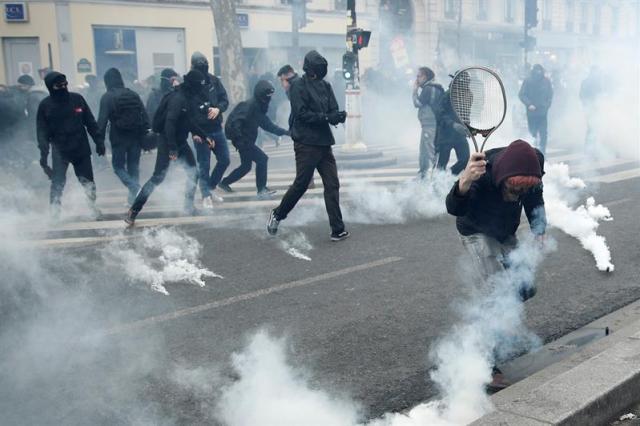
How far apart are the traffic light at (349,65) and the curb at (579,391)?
10.8 m

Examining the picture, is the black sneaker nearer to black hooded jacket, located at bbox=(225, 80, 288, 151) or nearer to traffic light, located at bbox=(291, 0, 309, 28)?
black hooded jacket, located at bbox=(225, 80, 288, 151)

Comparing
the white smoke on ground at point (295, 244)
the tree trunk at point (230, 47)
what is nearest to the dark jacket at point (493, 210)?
the white smoke on ground at point (295, 244)

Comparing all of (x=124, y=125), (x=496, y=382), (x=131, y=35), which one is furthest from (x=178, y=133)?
(x=131, y=35)

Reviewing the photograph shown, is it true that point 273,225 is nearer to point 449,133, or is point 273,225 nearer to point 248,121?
point 248,121

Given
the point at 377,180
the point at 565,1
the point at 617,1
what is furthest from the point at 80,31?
the point at 617,1

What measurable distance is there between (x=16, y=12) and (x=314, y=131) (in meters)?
19.1

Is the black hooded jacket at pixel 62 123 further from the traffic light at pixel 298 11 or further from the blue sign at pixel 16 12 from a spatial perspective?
the blue sign at pixel 16 12

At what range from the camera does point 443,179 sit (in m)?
9.30

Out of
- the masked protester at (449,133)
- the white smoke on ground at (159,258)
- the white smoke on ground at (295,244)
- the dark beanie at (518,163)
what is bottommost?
the white smoke on ground at (295,244)

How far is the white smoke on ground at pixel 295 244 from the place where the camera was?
7098 mm

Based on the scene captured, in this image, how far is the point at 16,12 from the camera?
23344 mm

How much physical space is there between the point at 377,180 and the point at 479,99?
8.44m

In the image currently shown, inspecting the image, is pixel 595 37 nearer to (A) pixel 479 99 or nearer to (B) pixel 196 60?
(B) pixel 196 60

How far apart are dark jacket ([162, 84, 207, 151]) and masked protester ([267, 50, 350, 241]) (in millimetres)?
1726
